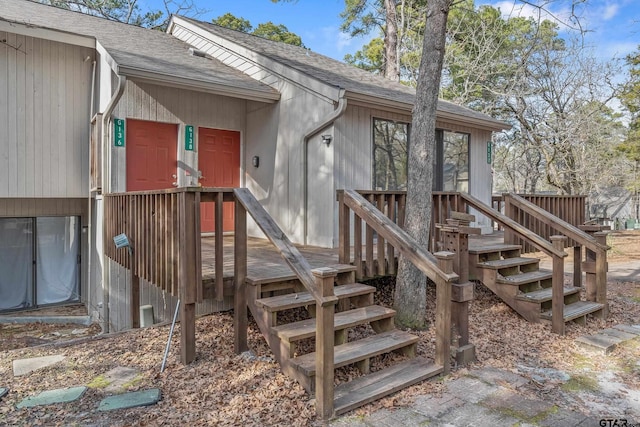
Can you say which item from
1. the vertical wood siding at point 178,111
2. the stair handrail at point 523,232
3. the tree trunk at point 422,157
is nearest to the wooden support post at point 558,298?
the stair handrail at point 523,232

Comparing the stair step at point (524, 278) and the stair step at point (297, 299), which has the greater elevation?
the stair step at point (297, 299)

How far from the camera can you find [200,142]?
7137mm

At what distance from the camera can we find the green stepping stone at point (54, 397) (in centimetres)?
299

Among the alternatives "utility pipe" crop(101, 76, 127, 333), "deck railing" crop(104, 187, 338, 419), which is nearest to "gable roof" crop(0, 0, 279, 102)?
"utility pipe" crop(101, 76, 127, 333)

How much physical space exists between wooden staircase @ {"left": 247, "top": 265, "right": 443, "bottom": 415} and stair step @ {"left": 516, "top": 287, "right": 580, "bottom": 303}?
6.04 ft

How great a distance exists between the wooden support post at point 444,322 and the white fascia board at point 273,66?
127 inches

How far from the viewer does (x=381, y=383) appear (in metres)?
3.20

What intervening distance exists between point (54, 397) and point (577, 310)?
5.19m

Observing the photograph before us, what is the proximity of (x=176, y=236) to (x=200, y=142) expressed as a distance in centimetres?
378

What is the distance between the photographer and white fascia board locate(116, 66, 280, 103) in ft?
17.9

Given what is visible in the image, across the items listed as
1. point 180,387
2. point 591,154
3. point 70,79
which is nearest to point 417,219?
point 180,387

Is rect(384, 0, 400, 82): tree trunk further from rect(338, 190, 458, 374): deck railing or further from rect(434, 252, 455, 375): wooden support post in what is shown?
rect(434, 252, 455, 375): wooden support post

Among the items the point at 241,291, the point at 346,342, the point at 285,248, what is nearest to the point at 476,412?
the point at 346,342

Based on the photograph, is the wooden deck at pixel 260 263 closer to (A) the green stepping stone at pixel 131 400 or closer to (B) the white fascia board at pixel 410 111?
(A) the green stepping stone at pixel 131 400
